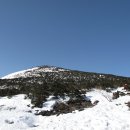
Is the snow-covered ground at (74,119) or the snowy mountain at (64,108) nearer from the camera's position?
the snow-covered ground at (74,119)

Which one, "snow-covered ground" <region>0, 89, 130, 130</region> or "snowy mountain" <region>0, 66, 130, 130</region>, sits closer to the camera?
"snow-covered ground" <region>0, 89, 130, 130</region>

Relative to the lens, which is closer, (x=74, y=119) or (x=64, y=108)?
(x=74, y=119)

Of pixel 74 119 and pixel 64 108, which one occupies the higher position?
pixel 64 108

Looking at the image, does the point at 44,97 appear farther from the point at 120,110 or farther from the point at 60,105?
the point at 120,110

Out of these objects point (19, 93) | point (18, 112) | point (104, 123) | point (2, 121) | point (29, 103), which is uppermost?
point (19, 93)

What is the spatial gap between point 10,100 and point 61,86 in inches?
246

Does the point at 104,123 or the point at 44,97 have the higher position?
the point at 44,97

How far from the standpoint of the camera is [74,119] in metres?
17.5

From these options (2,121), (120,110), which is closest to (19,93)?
(2,121)

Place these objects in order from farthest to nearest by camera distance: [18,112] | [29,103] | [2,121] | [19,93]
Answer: [19,93] → [29,103] → [18,112] → [2,121]

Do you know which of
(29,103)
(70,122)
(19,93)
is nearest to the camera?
(70,122)

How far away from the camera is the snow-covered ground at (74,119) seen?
50.6ft

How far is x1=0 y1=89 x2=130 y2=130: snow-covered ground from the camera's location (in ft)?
50.6

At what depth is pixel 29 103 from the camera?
2373 cm
